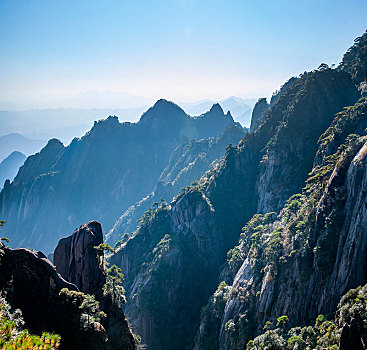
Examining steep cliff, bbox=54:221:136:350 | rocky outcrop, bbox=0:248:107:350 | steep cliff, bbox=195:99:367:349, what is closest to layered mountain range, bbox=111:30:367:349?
steep cliff, bbox=195:99:367:349

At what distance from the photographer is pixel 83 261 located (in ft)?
115

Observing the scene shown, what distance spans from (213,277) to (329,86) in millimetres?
52513

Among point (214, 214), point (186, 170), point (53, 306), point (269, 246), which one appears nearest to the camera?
point (53, 306)

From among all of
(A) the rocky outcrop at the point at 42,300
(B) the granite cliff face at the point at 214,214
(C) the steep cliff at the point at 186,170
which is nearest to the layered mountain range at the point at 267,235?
(B) the granite cliff face at the point at 214,214

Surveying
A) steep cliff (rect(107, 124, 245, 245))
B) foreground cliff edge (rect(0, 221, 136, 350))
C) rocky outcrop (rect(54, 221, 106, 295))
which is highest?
steep cliff (rect(107, 124, 245, 245))

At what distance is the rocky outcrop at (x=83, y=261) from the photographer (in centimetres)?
3444

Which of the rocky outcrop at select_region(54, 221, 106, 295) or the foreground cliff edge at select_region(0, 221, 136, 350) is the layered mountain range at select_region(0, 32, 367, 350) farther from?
the foreground cliff edge at select_region(0, 221, 136, 350)

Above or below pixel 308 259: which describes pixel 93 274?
below

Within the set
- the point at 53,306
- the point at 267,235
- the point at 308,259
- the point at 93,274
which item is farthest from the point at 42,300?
the point at 267,235

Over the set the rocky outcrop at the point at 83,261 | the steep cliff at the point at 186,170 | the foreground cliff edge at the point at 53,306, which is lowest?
the foreground cliff edge at the point at 53,306

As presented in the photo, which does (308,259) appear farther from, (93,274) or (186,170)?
(186,170)

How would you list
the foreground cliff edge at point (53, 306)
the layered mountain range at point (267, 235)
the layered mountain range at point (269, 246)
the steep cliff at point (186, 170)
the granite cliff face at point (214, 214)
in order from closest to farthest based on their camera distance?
the foreground cliff edge at point (53, 306) → the layered mountain range at point (269, 246) → the layered mountain range at point (267, 235) → the granite cliff face at point (214, 214) → the steep cliff at point (186, 170)

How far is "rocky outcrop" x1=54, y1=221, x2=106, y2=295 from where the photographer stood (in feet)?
113

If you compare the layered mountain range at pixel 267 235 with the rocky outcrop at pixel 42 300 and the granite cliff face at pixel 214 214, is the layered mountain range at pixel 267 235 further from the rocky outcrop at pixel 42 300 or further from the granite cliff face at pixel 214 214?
the rocky outcrop at pixel 42 300
